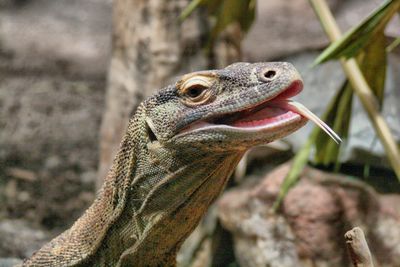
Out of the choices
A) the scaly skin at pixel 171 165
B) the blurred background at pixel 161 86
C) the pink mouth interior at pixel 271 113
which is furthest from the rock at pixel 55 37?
the pink mouth interior at pixel 271 113

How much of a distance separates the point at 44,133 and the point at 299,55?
2.40 m

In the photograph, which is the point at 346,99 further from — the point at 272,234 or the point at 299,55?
the point at 299,55

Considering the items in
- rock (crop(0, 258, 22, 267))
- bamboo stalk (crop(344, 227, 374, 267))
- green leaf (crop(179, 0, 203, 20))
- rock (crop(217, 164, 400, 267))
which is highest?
green leaf (crop(179, 0, 203, 20))

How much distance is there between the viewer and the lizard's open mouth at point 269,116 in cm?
176

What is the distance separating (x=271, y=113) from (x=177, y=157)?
0.35m

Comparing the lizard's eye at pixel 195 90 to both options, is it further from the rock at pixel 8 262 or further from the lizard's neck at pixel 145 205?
the rock at pixel 8 262

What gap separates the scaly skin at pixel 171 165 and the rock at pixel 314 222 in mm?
1598

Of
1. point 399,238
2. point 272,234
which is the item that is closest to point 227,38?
point 272,234

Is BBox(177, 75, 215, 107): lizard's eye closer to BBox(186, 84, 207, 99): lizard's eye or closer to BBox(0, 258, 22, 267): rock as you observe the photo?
BBox(186, 84, 207, 99): lizard's eye

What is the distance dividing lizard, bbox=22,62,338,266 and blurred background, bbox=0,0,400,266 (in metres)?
1.26

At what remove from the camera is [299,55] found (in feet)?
15.1

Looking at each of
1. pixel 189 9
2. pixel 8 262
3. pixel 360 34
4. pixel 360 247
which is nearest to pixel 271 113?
pixel 360 247

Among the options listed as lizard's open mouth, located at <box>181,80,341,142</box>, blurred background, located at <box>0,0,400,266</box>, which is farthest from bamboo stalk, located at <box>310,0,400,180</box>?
lizard's open mouth, located at <box>181,80,341,142</box>

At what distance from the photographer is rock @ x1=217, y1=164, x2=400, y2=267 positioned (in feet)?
11.6
